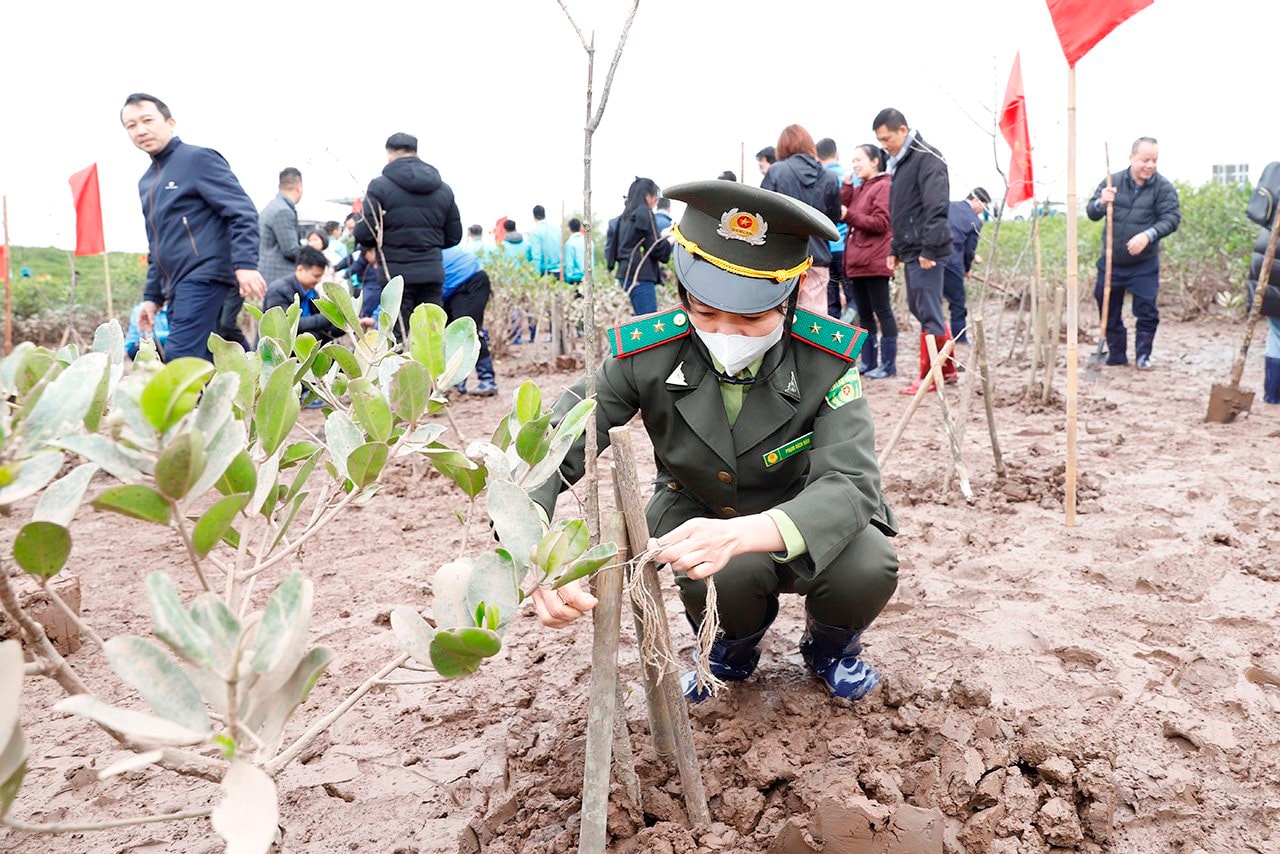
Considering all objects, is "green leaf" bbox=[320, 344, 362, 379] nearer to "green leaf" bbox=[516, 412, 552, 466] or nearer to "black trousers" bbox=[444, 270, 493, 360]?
"green leaf" bbox=[516, 412, 552, 466]

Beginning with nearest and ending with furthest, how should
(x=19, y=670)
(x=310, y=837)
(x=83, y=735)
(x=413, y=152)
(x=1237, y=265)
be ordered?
(x=19, y=670) → (x=310, y=837) → (x=83, y=735) → (x=413, y=152) → (x=1237, y=265)

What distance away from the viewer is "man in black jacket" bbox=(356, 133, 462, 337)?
5.39 meters

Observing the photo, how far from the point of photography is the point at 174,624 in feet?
2.33

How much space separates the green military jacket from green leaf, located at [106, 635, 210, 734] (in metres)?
0.98

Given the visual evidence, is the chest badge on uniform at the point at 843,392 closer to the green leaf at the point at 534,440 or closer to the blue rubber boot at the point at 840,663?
the blue rubber boot at the point at 840,663

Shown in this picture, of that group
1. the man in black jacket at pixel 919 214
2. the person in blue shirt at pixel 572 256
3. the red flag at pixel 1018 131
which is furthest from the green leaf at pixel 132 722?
the person in blue shirt at pixel 572 256

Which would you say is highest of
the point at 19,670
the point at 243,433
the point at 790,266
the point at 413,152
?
the point at 413,152

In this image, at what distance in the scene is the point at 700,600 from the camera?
1884 mm

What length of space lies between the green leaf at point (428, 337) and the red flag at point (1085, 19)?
273 centimetres


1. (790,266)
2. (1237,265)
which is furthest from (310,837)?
(1237,265)

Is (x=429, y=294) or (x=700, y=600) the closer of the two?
(x=700, y=600)

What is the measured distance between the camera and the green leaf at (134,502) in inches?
31.0

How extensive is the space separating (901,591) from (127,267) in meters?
17.3

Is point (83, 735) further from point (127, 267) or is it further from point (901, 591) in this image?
point (127, 267)
